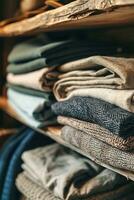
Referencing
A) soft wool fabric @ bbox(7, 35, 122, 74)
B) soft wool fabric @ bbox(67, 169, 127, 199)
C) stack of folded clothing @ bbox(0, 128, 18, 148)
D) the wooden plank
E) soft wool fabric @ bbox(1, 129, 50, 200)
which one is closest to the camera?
the wooden plank

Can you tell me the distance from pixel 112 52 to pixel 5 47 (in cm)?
54

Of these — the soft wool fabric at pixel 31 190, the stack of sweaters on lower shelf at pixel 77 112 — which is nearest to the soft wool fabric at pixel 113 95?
the stack of sweaters on lower shelf at pixel 77 112

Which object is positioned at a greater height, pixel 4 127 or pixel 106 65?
pixel 106 65

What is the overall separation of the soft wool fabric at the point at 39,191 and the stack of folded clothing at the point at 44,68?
15 cm

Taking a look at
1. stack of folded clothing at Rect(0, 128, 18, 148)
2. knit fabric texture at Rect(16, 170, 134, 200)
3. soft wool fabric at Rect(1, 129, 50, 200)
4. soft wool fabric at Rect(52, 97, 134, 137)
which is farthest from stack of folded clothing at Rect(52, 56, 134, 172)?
stack of folded clothing at Rect(0, 128, 18, 148)

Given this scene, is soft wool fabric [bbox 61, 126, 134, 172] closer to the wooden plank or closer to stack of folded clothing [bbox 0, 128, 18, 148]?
→ the wooden plank

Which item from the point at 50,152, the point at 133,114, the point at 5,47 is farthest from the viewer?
the point at 5,47

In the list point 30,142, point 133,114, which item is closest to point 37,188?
point 30,142

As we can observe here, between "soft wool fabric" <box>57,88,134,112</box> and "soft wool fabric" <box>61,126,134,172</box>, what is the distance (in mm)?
77

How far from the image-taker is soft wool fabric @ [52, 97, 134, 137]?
22.5 inches

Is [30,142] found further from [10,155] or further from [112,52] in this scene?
[112,52]

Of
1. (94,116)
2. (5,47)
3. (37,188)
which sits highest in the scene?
(5,47)

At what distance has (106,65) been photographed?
64 centimetres

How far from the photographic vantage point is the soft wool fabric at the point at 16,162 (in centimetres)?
96
